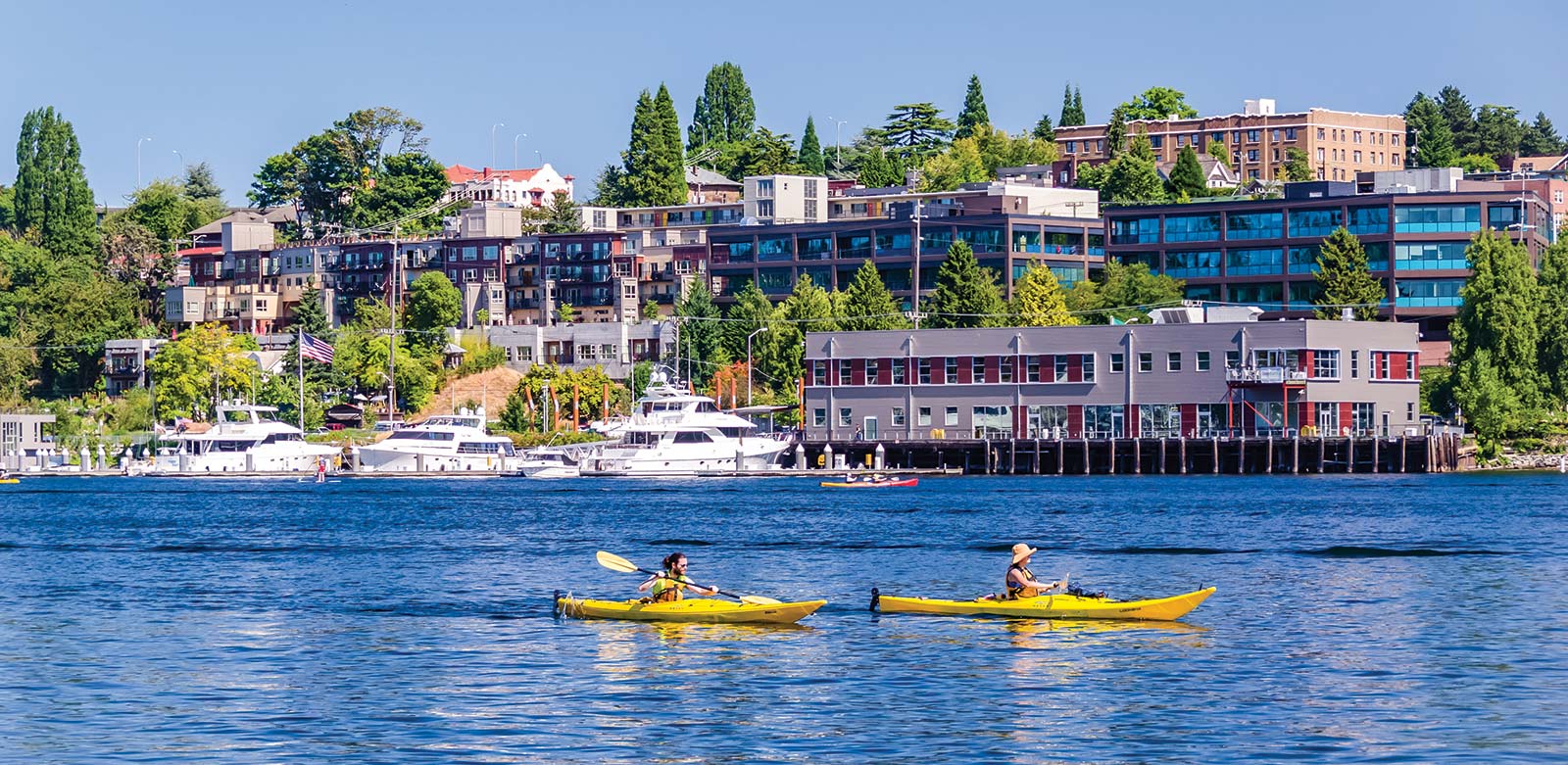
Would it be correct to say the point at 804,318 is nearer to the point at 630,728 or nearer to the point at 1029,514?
the point at 1029,514

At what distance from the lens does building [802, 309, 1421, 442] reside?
146 metres

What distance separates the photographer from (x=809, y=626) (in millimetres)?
52438

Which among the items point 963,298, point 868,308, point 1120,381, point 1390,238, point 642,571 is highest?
point 1390,238

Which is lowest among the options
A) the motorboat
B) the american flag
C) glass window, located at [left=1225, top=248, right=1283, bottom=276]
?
the motorboat

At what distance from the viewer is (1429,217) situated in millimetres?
189750

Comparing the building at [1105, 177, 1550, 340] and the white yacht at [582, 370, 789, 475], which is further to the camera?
the building at [1105, 177, 1550, 340]

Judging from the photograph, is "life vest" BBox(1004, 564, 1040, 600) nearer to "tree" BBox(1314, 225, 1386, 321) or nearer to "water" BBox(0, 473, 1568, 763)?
"water" BBox(0, 473, 1568, 763)

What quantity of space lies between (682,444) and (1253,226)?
241 feet

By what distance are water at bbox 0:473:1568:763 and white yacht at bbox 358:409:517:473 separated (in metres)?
59.6

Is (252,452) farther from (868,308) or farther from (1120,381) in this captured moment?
(1120,381)

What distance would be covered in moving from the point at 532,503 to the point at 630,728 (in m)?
75.0

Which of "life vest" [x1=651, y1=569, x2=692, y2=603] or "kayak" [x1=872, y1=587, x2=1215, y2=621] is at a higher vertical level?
"life vest" [x1=651, y1=569, x2=692, y2=603]

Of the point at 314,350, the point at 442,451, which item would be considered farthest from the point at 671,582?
the point at 314,350

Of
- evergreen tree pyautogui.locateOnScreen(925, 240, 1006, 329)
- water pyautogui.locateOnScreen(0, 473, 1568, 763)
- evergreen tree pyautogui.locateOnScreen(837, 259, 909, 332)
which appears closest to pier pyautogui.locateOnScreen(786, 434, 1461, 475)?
evergreen tree pyautogui.locateOnScreen(925, 240, 1006, 329)
